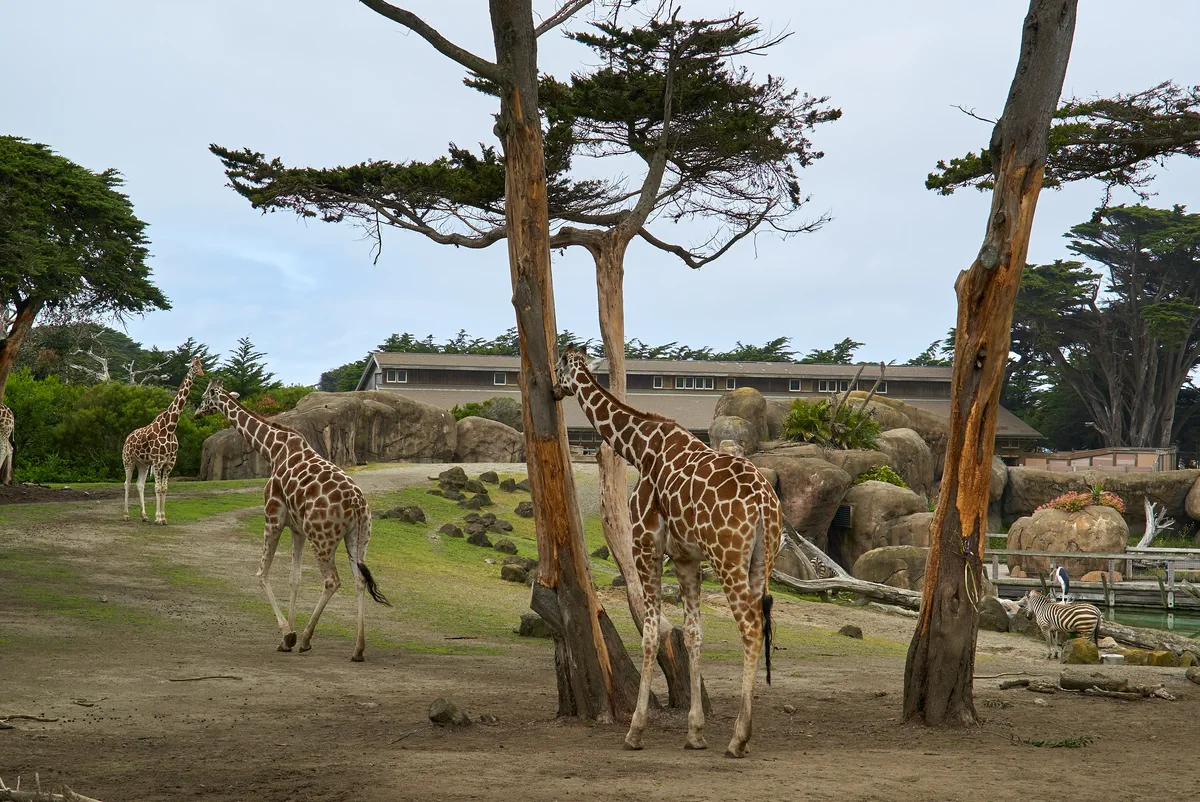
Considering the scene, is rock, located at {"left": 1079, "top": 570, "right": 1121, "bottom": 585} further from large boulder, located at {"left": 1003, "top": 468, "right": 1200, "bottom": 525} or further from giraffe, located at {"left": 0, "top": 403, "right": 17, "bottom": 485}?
giraffe, located at {"left": 0, "top": 403, "right": 17, "bottom": 485}

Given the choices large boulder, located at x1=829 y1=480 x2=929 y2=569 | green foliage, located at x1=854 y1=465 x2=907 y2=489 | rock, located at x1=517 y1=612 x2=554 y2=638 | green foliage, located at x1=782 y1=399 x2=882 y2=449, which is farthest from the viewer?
green foliage, located at x1=782 y1=399 x2=882 y2=449

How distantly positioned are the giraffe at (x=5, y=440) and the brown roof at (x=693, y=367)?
939 inches

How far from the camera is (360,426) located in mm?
34125

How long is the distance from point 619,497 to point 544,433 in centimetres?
354

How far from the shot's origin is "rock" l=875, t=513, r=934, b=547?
87.6 ft

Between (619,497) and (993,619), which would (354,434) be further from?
(619,497)

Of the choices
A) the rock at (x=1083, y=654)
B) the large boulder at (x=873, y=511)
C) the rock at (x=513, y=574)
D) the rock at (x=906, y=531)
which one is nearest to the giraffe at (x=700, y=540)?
the rock at (x=1083, y=654)

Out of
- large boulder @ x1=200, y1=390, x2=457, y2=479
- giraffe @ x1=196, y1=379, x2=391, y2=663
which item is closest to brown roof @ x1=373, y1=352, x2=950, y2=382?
large boulder @ x1=200, y1=390, x2=457, y2=479

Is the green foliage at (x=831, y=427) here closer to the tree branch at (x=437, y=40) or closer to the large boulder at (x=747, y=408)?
the large boulder at (x=747, y=408)

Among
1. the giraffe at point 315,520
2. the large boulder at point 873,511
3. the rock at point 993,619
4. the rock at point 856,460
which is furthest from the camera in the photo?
the rock at point 856,460

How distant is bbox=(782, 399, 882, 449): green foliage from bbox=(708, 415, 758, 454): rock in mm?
1174

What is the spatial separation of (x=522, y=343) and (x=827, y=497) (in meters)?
20.6

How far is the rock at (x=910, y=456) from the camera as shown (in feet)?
112

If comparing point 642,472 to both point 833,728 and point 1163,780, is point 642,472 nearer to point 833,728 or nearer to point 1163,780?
point 833,728
